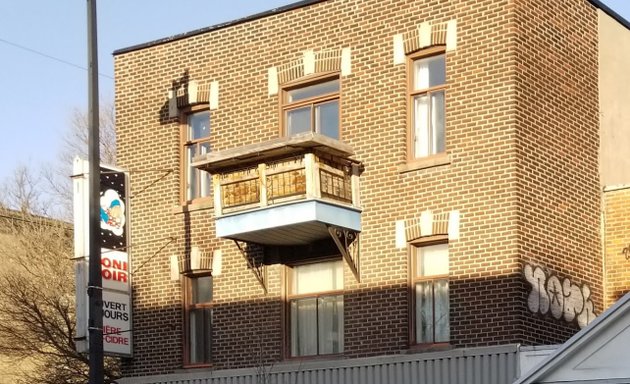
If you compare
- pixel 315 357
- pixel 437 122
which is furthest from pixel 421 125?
pixel 315 357

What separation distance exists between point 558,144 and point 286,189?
4.60 m

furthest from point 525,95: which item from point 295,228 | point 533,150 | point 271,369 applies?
point 271,369

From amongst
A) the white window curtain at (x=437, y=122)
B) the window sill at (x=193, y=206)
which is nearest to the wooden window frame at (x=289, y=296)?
the window sill at (x=193, y=206)

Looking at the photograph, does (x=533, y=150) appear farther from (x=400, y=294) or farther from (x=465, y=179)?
(x=400, y=294)

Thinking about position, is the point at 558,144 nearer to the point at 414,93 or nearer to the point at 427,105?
the point at 427,105

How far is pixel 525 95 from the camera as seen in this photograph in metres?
21.9

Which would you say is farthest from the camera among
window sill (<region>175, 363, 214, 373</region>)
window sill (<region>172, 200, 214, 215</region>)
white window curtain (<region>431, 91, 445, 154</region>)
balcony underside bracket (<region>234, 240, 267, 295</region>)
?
window sill (<region>172, 200, 214, 215</region>)

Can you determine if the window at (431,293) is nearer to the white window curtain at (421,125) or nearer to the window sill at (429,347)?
the window sill at (429,347)

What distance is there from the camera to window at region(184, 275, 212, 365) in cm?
2520

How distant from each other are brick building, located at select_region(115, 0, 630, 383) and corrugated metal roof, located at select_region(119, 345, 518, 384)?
0.03 m

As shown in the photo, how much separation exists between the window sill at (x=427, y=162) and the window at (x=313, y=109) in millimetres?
1680

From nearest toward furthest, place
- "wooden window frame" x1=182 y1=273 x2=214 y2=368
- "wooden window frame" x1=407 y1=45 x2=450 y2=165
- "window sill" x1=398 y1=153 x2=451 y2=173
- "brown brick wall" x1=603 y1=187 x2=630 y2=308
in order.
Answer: "window sill" x1=398 y1=153 x2=451 y2=173
"wooden window frame" x1=407 y1=45 x2=450 y2=165
"brown brick wall" x1=603 y1=187 x2=630 y2=308
"wooden window frame" x1=182 y1=273 x2=214 y2=368

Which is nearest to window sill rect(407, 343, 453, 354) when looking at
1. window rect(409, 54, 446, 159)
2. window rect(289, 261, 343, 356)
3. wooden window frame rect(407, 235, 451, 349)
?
wooden window frame rect(407, 235, 451, 349)

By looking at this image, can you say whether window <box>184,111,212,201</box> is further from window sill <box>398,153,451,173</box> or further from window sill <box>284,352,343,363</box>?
window sill <box>398,153,451,173</box>
